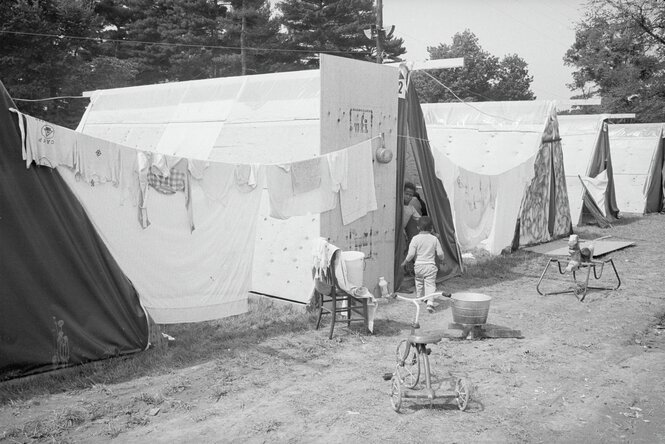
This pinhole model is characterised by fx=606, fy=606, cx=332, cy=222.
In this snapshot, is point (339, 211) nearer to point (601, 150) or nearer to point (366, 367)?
point (366, 367)

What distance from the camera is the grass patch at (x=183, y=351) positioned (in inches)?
202

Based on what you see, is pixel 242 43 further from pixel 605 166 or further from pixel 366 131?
pixel 366 131

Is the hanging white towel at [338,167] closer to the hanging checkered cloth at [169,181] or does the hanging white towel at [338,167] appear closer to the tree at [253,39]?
the hanging checkered cloth at [169,181]

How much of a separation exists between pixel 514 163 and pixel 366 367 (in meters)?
10.1

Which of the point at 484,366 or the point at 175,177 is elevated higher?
the point at 175,177

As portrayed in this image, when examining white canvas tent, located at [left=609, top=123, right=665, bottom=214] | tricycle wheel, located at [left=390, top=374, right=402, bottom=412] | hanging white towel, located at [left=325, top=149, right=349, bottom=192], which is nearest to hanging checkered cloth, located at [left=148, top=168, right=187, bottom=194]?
hanging white towel, located at [left=325, top=149, right=349, bottom=192]

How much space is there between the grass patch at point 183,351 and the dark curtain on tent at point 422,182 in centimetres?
227

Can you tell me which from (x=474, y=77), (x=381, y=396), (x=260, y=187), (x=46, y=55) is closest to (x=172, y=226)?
(x=260, y=187)

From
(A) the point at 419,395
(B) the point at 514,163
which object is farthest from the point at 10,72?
(A) the point at 419,395

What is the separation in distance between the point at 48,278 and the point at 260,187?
98.0 inches

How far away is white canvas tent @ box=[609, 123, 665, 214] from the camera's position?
70.4 ft

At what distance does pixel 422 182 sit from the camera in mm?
9797

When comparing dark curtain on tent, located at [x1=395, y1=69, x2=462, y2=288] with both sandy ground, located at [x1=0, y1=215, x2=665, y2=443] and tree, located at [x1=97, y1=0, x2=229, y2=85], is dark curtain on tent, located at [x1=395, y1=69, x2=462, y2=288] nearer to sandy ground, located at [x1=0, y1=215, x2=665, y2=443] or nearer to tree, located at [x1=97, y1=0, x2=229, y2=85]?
sandy ground, located at [x1=0, y1=215, x2=665, y2=443]

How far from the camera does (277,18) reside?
29859 mm
